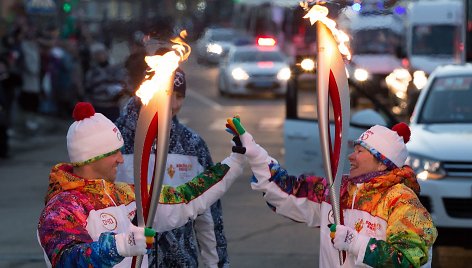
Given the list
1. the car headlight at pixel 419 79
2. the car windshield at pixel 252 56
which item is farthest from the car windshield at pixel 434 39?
the car windshield at pixel 252 56

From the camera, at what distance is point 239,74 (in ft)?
102

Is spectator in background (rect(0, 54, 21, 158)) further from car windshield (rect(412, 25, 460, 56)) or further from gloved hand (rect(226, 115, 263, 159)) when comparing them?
gloved hand (rect(226, 115, 263, 159))

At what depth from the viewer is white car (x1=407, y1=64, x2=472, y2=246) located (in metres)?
9.86

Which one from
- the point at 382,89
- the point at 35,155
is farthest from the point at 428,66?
the point at 35,155

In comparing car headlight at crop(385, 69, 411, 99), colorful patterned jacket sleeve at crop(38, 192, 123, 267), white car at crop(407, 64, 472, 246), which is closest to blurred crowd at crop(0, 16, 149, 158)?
white car at crop(407, 64, 472, 246)

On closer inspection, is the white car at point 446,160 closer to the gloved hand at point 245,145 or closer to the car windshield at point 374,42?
the gloved hand at point 245,145

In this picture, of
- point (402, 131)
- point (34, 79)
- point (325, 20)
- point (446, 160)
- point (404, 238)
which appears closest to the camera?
point (404, 238)

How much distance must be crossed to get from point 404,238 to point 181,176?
5.74ft

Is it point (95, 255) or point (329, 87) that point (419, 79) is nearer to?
point (329, 87)

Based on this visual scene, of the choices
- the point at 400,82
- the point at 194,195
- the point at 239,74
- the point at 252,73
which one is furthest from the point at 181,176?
the point at 252,73

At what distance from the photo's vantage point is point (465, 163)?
9.95 metres

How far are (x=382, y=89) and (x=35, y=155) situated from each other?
1475 cm

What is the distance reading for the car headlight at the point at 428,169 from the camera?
32.7 ft

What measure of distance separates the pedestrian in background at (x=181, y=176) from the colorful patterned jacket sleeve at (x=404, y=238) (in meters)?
1.45
